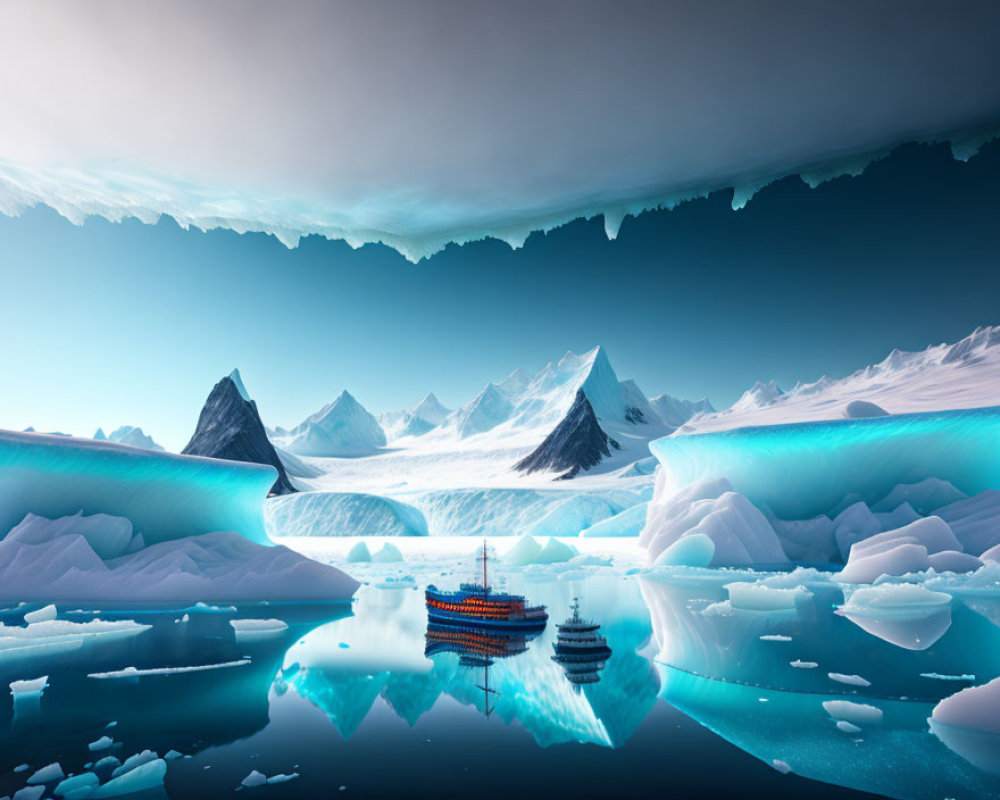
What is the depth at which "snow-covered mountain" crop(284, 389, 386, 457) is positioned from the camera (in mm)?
120875

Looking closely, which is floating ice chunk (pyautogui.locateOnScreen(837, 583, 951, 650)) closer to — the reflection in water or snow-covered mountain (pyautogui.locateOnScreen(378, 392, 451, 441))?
the reflection in water

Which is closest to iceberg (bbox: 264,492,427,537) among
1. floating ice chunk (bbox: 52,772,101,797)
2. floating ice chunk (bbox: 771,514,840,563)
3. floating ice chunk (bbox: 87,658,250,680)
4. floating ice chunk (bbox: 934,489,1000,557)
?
floating ice chunk (bbox: 771,514,840,563)

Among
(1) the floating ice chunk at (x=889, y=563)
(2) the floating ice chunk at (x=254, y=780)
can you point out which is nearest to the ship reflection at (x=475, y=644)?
(2) the floating ice chunk at (x=254, y=780)

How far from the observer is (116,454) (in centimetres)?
2144

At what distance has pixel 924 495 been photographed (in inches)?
1035

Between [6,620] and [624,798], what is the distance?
18.5 metres

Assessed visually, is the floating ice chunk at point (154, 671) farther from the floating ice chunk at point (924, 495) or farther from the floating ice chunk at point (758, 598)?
the floating ice chunk at point (924, 495)

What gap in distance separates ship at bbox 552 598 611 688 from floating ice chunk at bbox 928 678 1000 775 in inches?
224

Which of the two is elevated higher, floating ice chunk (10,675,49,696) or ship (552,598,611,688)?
ship (552,598,611,688)

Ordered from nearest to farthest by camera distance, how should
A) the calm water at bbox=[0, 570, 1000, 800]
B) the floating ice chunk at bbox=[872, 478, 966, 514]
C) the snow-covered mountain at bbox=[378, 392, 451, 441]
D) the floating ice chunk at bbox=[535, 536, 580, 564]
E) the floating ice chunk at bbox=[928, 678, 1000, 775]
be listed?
1. the calm water at bbox=[0, 570, 1000, 800]
2. the floating ice chunk at bbox=[928, 678, 1000, 775]
3. the floating ice chunk at bbox=[872, 478, 966, 514]
4. the floating ice chunk at bbox=[535, 536, 580, 564]
5. the snow-covered mountain at bbox=[378, 392, 451, 441]


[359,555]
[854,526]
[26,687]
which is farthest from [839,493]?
[26,687]

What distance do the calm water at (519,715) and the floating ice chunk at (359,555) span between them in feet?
71.7

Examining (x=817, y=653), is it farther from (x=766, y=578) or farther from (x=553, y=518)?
(x=553, y=518)

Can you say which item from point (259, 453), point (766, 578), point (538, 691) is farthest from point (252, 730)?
point (259, 453)
